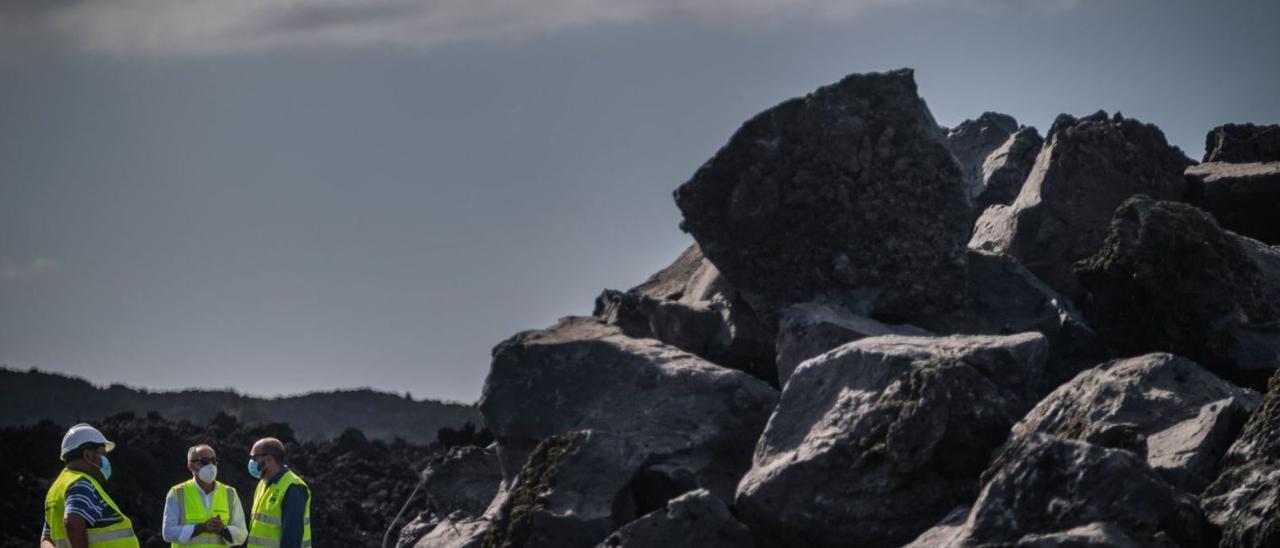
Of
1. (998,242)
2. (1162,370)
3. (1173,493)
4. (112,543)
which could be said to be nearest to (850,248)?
(998,242)

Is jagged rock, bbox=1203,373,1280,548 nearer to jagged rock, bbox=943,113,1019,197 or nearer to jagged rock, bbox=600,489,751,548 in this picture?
jagged rock, bbox=600,489,751,548

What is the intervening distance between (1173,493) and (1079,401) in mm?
1501

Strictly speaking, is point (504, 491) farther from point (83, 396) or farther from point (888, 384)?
point (83, 396)

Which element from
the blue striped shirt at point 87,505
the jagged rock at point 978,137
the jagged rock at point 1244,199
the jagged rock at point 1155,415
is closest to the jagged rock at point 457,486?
the blue striped shirt at point 87,505

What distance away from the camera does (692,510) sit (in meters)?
9.75

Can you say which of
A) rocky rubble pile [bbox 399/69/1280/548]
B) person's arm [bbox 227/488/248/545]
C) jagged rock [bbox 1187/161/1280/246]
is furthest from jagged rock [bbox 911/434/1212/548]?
jagged rock [bbox 1187/161/1280/246]

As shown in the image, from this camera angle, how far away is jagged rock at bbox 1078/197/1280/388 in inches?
440

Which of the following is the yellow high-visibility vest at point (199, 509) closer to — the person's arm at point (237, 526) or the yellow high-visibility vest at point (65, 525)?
the person's arm at point (237, 526)

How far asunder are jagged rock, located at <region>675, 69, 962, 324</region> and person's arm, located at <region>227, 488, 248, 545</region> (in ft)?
14.0

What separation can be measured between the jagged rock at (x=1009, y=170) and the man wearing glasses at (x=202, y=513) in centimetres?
886

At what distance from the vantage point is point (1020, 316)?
41.6 feet

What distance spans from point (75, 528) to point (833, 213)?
6168 millimetres

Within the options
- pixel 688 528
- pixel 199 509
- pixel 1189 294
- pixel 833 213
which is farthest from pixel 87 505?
pixel 1189 294

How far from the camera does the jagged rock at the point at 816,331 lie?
37.6 ft
